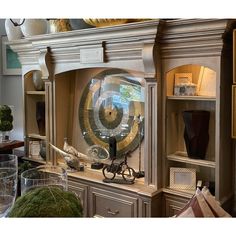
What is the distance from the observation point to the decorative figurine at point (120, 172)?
247 centimetres

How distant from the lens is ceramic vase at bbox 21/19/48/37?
9.68 feet

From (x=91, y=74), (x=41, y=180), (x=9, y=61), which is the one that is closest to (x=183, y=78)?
(x=91, y=74)

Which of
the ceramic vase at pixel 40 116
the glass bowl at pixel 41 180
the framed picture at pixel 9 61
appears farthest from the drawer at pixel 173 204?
the framed picture at pixel 9 61

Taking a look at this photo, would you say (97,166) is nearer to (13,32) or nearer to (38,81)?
(38,81)

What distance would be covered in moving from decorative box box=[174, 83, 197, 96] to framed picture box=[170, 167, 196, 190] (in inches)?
21.5

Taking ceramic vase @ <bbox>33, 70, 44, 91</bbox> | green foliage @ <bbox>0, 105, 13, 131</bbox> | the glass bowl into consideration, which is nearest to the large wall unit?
ceramic vase @ <bbox>33, 70, 44, 91</bbox>

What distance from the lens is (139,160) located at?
2.68 metres

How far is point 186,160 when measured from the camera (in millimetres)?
2238

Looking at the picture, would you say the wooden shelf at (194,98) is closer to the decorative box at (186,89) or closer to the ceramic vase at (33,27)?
the decorative box at (186,89)

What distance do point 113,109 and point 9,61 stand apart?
170 centimetres

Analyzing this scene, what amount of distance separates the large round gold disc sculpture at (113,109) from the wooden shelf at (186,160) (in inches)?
15.6

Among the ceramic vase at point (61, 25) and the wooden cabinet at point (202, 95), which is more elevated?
the ceramic vase at point (61, 25)

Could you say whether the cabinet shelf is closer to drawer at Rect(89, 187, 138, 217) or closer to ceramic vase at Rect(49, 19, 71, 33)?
drawer at Rect(89, 187, 138, 217)
